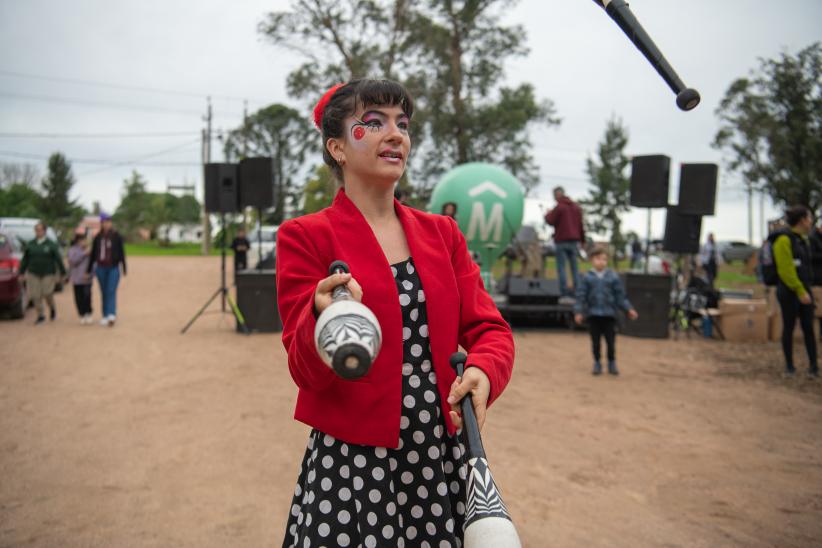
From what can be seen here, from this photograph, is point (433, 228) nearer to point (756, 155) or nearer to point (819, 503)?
point (819, 503)

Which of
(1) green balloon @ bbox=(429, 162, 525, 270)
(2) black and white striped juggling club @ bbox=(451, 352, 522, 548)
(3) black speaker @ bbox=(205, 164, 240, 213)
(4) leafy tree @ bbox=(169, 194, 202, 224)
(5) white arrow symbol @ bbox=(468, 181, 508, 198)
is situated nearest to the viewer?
(2) black and white striped juggling club @ bbox=(451, 352, 522, 548)

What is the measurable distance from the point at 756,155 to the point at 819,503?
104 feet

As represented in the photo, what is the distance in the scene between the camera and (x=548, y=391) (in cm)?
782

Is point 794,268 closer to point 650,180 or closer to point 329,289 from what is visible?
point 650,180

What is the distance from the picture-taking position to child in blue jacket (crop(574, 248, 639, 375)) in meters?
8.59

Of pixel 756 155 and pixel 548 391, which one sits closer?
pixel 548 391

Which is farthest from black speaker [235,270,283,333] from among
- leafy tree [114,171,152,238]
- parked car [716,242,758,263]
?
leafy tree [114,171,152,238]

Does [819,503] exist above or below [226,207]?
below

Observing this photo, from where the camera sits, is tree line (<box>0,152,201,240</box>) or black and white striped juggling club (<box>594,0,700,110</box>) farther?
tree line (<box>0,152,201,240</box>)

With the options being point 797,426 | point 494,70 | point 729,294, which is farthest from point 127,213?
point 797,426

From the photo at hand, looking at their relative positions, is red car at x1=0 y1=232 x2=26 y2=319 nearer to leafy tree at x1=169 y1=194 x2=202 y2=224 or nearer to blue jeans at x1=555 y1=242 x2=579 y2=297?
blue jeans at x1=555 y1=242 x2=579 y2=297

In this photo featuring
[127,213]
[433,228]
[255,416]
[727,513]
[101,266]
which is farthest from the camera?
[127,213]

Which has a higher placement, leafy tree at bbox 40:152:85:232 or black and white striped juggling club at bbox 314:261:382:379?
leafy tree at bbox 40:152:85:232

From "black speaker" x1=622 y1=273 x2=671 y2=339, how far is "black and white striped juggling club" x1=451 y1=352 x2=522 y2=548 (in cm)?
1143
